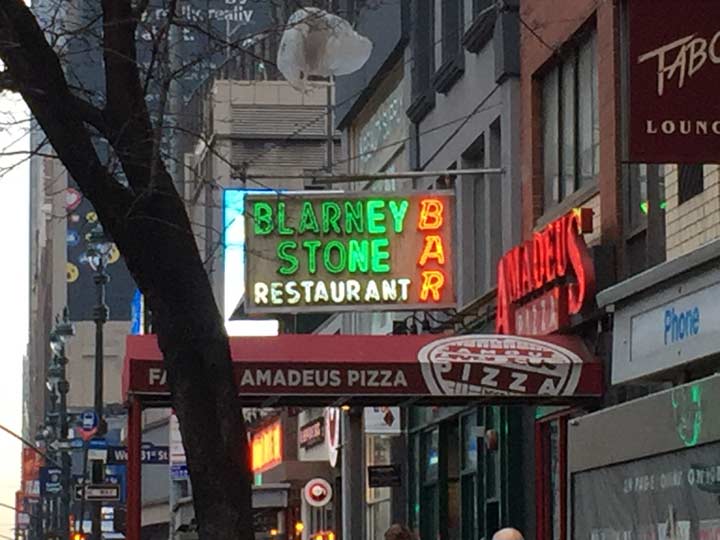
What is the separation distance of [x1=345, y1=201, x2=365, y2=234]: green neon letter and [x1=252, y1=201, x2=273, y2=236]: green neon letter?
105cm

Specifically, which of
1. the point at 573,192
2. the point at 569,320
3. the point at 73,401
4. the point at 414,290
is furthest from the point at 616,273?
the point at 73,401

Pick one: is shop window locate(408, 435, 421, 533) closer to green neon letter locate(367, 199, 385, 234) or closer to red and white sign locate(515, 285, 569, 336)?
green neon letter locate(367, 199, 385, 234)

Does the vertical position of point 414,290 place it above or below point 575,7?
below

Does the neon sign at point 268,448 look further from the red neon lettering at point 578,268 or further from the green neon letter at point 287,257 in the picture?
the red neon lettering at point 578,268

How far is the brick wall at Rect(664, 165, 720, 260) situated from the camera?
45.2 feet

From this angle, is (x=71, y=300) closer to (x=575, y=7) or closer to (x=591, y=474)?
(x=575, y=7)

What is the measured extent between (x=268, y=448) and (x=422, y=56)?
1746 cm

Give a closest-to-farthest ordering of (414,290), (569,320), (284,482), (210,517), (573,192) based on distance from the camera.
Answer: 1. (210,517)
2. (569,320)
3. (573,192)
4. (414,290)
5. (284,482)

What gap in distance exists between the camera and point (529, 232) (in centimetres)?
2239

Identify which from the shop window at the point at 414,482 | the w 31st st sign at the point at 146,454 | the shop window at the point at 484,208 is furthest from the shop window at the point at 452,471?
the w 31st st sign at the point at 146,454

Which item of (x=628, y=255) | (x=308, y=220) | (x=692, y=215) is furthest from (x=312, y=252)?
(x=692, y=215)

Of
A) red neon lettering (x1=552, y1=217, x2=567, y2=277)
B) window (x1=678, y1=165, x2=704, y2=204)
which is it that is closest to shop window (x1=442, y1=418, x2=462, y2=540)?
red neon lettering (x1=552, y1=217, x2=567, y2=277)

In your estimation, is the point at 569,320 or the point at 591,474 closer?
→ the point at 591,474

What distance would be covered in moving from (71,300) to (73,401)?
34.5 feet
